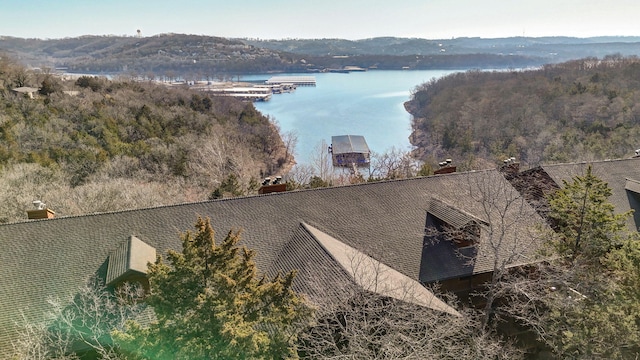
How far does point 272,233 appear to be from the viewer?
15.7 m

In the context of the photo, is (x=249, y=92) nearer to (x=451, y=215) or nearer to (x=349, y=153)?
(x=349, y=153)

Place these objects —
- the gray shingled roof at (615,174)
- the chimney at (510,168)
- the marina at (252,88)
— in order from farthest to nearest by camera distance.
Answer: the marina at (252,88)
the chimney at (510,168)
the gray shingled roof at (615,174)

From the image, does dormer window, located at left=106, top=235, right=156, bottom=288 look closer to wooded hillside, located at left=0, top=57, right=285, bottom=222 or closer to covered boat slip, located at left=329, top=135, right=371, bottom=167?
wooded hillside, located at left=0, top=57, right=285, bottom=222

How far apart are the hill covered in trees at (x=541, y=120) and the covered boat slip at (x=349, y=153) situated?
8.87 metres

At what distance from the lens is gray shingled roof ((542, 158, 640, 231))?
21.0m

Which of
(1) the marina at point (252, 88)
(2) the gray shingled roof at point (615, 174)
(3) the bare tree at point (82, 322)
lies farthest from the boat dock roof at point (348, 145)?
(3) the bare tree at point (82, 322)

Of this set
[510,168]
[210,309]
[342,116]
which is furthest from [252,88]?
[210,309]

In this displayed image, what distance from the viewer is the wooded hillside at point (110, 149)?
82.5 feet

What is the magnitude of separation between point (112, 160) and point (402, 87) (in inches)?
6148

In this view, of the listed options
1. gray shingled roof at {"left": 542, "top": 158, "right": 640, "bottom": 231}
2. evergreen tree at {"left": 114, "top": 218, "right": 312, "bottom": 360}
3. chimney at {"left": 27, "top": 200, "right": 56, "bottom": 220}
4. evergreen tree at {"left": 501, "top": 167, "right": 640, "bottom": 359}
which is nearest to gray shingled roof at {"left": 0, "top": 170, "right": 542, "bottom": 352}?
chimney at {"left": 27, "top": 200, "right": 56, "bottom": 220}

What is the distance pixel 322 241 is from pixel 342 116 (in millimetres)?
88348

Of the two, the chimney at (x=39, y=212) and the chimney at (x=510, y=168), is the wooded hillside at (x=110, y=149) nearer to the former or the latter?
the chimney at (x=39, y=212)

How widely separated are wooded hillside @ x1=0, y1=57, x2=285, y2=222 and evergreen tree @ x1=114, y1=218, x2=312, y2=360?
17.2 meters

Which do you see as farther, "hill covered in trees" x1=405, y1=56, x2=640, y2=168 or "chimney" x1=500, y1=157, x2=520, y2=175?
"hill covered in trees" x1=405, y1=56, x2=640, y2=168
